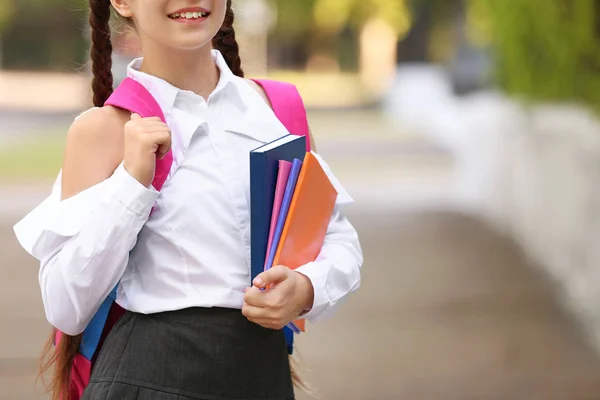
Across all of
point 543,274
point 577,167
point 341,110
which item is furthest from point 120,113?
point 341,110

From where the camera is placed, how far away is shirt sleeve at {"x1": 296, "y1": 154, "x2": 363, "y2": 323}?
1766 millimetres

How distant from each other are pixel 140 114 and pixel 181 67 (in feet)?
0.55

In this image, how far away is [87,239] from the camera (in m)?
1.62

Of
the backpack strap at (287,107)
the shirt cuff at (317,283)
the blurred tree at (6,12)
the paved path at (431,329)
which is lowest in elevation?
the blurred tree at (6,12)

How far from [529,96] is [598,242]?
228 centimetres

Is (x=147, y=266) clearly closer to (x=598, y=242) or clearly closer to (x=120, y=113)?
(x=120, y=113)

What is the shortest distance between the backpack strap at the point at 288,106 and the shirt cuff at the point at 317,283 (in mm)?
264

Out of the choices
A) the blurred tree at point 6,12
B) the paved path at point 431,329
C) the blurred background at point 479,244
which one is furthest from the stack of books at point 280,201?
the blurred tree at point 6,12

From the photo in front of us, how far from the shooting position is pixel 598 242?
545cm

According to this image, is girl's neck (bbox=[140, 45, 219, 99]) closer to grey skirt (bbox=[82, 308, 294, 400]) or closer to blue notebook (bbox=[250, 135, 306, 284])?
blue notebook (bbox=[250, 135, 306, 284])

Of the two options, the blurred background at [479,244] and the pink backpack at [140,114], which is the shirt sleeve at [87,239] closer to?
the pink backpack at [140,114]

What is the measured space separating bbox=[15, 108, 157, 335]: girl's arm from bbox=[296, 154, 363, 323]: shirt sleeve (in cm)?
32

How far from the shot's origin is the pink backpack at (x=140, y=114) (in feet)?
5.67

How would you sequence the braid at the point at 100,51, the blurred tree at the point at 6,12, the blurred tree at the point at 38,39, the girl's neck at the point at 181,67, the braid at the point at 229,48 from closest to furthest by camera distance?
the girl's neck at the point at 181,67, the braid at the point at 100,51, the braid at the point at 229,48, the blurred tree at the point at 6,12, the blurred tree at the point at 38,39
